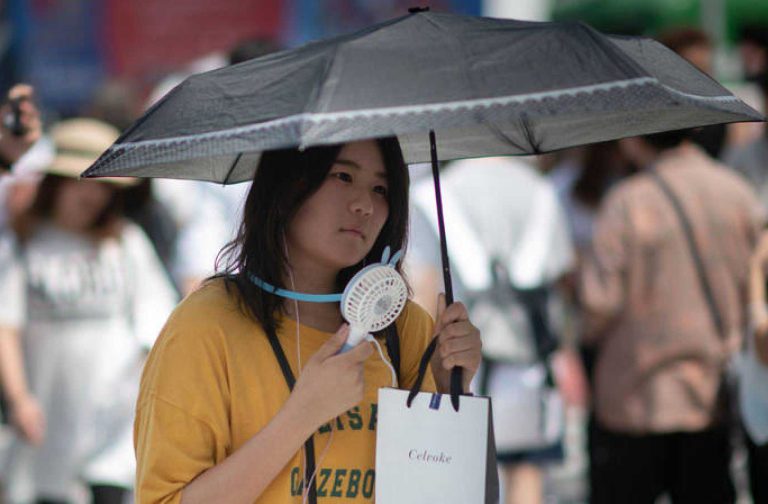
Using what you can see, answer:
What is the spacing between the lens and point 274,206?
2.79 metres

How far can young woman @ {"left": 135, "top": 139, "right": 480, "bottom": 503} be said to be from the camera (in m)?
2.62

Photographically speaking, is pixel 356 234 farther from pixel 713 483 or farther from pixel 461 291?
pixel 713 483

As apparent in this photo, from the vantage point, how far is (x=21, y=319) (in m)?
5.58

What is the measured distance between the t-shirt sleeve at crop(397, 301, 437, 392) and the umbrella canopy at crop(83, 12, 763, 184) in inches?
23.7

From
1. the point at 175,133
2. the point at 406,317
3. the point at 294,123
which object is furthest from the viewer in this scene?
the point at 406,317

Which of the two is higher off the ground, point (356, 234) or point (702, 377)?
point (356, 234)

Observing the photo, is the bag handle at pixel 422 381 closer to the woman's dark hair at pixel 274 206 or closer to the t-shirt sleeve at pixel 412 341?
the t-shirt sleeve at pixel 412 341

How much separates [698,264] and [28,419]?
2.69 m

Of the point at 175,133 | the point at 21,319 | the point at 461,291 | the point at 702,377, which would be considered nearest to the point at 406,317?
the point at 175,133

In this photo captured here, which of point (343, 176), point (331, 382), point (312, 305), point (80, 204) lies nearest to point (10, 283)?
point (80, 204)

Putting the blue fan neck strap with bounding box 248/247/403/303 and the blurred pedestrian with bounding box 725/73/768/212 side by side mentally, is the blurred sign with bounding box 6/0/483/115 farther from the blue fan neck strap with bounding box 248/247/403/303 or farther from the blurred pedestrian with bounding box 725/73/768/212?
the blue fan neck strap with bounding box 248/247/403/303

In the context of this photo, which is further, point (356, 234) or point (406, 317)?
point (406, 317)

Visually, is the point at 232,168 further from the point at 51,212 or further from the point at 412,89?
the point at 51,212

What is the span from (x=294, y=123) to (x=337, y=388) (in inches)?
22.4
